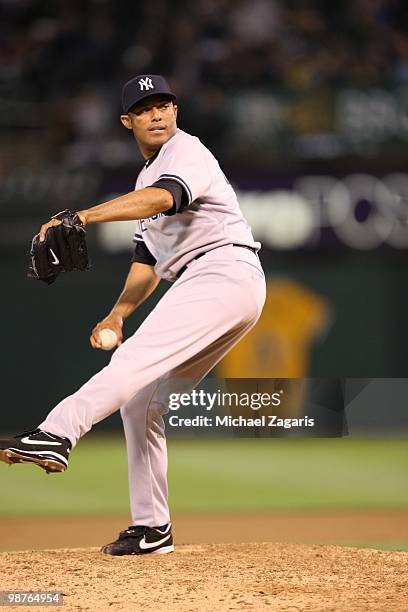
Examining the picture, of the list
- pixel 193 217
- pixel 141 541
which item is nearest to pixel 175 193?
pixel 193 217

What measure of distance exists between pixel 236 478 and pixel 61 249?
5.07 meters

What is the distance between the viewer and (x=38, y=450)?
3.76 m

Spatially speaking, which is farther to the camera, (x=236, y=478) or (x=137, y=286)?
(x=236, y=478)

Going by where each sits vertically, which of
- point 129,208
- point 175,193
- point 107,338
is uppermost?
point 175,193

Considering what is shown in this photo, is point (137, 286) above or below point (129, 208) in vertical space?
above

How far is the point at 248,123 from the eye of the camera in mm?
10320

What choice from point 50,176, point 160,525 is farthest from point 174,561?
point 50,176

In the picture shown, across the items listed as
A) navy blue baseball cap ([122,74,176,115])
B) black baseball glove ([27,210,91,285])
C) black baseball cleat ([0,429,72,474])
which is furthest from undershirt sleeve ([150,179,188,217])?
black baseball cleat ([0,429,72,474])

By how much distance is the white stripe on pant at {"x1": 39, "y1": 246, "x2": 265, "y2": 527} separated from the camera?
3949mm

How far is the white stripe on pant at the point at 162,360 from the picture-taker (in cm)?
395

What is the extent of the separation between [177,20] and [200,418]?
267 inches

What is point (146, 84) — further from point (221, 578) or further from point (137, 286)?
point (221, 578)

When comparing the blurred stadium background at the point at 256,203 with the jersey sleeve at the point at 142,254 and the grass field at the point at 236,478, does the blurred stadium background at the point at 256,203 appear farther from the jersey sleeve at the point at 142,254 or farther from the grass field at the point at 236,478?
the jersey sleeve at the point at 142,254

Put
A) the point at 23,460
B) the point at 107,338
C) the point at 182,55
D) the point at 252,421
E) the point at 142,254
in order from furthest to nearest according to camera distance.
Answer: the point at 182,55, the point at 252,421, the point at 142,254, the point at 107,338, the point at 23,460
